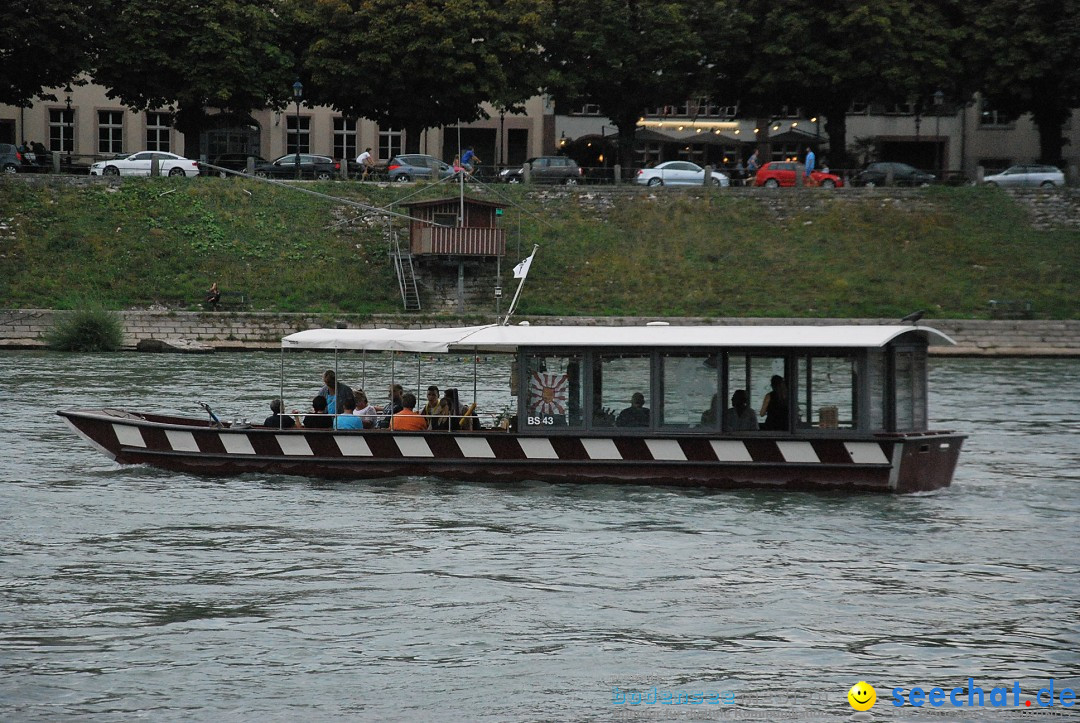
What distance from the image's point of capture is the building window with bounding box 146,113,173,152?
71938mm

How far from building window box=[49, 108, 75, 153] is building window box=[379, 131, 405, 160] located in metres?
15.0

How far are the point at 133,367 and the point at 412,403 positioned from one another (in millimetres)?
20277

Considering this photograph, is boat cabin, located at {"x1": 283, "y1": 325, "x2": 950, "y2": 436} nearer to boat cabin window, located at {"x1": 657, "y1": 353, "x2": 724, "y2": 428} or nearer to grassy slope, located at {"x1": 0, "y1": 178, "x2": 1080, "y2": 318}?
boat cabin window, located at {"x1": 657, "y1": 353, "x2": 724, "y2": 428}

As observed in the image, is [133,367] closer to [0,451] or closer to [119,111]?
[0,451]

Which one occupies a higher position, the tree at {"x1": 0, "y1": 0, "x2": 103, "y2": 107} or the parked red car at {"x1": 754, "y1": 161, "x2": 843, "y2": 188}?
the tree at {"x1": 0, "y1": 0, "x2": 103, "y2": 107}

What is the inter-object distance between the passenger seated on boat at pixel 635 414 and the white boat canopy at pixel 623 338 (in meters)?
0.76

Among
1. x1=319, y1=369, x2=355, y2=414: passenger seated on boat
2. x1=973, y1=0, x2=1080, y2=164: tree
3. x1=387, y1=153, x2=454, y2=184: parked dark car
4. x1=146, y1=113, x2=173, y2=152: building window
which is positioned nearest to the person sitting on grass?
x1=387, y1=153, x2=454, y2=184: parked dark car

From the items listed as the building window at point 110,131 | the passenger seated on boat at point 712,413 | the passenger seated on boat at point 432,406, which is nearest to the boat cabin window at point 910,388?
the passenger seated on boat at point 712,413

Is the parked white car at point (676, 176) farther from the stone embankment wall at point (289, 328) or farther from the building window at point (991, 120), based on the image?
the building window at point (991, 120)

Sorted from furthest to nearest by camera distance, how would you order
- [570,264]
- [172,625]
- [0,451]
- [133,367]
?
[570,264] < [133,367] < [0,451] < [172,625]

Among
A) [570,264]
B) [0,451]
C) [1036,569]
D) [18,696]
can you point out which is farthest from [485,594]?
[570,264]

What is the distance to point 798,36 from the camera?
2499 inches

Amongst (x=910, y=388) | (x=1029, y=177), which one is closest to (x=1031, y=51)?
(x=1029, y=177)

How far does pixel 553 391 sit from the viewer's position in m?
21.0
